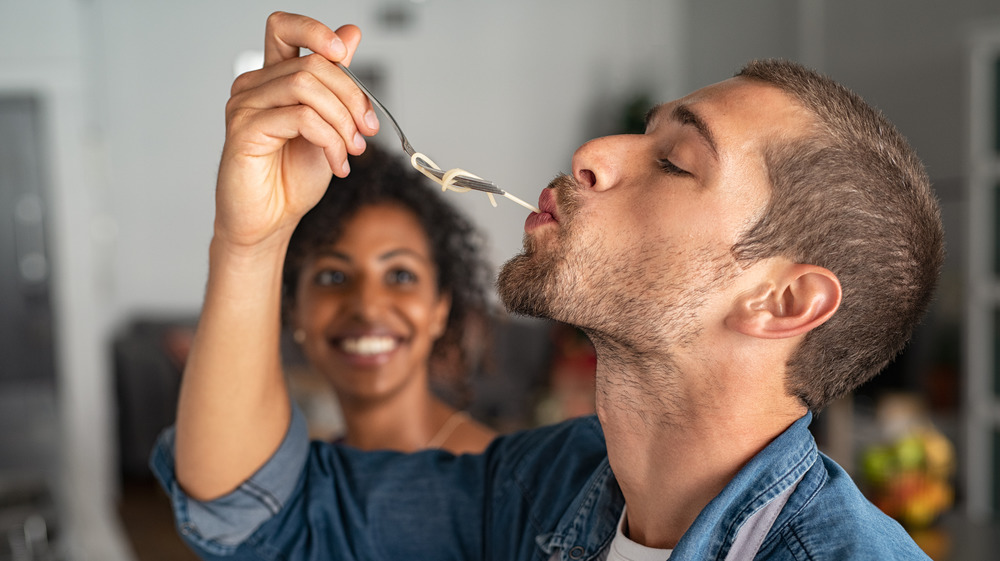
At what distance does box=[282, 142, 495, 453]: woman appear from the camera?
178 cm

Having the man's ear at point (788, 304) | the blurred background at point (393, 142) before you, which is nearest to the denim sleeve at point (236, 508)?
the man's ear at point (788, 304)

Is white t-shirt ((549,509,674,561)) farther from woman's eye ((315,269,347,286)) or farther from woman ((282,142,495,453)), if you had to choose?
woman's eye ((315,269,347,286))

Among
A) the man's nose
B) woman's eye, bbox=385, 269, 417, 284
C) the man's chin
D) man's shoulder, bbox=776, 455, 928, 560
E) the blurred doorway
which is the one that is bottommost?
the blurred doorway

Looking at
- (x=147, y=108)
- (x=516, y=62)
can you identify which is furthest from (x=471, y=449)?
(x=516, y=62)

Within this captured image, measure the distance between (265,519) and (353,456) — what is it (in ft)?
0.63

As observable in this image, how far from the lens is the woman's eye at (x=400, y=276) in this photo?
6.07ft

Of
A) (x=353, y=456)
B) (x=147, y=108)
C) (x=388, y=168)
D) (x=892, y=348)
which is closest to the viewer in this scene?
(x=892, y=348)

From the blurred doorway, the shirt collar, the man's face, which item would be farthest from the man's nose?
the blurred doorway

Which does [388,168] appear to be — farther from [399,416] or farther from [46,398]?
[46,398]

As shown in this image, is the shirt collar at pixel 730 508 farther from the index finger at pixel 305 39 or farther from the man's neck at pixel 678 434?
the index finger at pixel 305 39

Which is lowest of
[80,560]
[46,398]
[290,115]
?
[46,398]

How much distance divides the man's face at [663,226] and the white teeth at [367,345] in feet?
2.16

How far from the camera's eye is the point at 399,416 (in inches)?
72.7

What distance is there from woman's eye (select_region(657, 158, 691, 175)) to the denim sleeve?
2.33 ft
